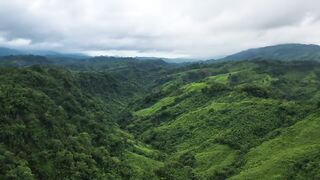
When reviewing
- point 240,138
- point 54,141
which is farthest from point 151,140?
point 54,141

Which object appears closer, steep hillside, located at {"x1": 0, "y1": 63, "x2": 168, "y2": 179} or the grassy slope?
steep hillside, located at {"x1": 0, "y1": 63, "x2": 168, "y2": 179}

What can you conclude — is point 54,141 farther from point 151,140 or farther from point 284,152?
point 284,152

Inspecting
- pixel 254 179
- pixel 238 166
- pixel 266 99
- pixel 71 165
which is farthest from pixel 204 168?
pixel 266 99

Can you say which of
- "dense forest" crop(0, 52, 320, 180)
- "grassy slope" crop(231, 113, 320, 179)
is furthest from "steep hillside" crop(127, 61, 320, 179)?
"dense forest" crop(0, 52, 320, 180)

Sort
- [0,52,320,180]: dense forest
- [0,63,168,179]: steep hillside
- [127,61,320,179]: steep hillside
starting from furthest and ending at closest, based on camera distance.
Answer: [127,61,320,179]: steep hillside, [0,52,320,180]: dense forest, [0,63,168,179]: steep hillside

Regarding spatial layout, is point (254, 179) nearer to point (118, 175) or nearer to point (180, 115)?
point (118, 175)

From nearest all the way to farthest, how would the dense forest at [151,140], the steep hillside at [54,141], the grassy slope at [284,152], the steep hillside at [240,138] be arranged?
the steep hillside at [54,141] < the dense forest at [151,140] < the grassy slope at [284,152] < the steep hillside at [240,138]

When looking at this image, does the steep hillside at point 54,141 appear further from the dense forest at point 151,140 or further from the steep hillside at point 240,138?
the steep hillside at point 240,138

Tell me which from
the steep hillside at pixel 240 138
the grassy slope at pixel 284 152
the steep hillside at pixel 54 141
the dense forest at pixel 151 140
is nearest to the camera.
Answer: the steep hillside at pixel 54 141

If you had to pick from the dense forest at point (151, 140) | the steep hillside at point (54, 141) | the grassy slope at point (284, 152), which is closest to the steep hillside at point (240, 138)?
the grassy slope at point (284, 152)

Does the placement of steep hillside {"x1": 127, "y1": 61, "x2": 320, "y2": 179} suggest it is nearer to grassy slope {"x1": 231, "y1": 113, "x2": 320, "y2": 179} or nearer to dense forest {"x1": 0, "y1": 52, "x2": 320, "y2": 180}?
grassy slope {"x1": 231, "y1": 113, "x2": 320, "y2": 179}

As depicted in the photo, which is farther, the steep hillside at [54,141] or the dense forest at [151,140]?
the dense forest at [151,140]
